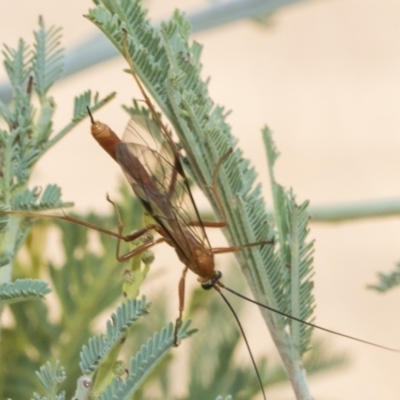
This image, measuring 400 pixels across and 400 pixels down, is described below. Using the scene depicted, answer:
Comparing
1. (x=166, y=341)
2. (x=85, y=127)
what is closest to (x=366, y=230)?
(x=85, y=127)

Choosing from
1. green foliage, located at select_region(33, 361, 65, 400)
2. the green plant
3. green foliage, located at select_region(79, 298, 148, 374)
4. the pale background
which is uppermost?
the pale background

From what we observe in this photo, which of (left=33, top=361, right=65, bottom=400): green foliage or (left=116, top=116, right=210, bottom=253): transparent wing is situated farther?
(left=116, top=116, right=210, bottom=253): transparent wing

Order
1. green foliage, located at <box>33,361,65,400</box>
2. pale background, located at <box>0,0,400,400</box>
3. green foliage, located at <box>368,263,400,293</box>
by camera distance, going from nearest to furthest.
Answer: green foliage, located at <box>33,361,65,400</box> → green foliage, located at <box>368,263,400,293</box> → pale background, located at <box>0,0,400,400</box>

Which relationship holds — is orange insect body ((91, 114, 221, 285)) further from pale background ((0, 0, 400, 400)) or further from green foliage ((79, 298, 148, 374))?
pale background ((0, 0, 400, 400))

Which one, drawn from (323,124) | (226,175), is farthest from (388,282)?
(323,124)

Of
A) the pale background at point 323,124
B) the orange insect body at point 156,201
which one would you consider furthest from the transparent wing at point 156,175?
the pale background at point 323,124

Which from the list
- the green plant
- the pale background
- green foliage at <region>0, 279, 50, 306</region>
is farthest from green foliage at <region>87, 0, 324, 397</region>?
the pale background
